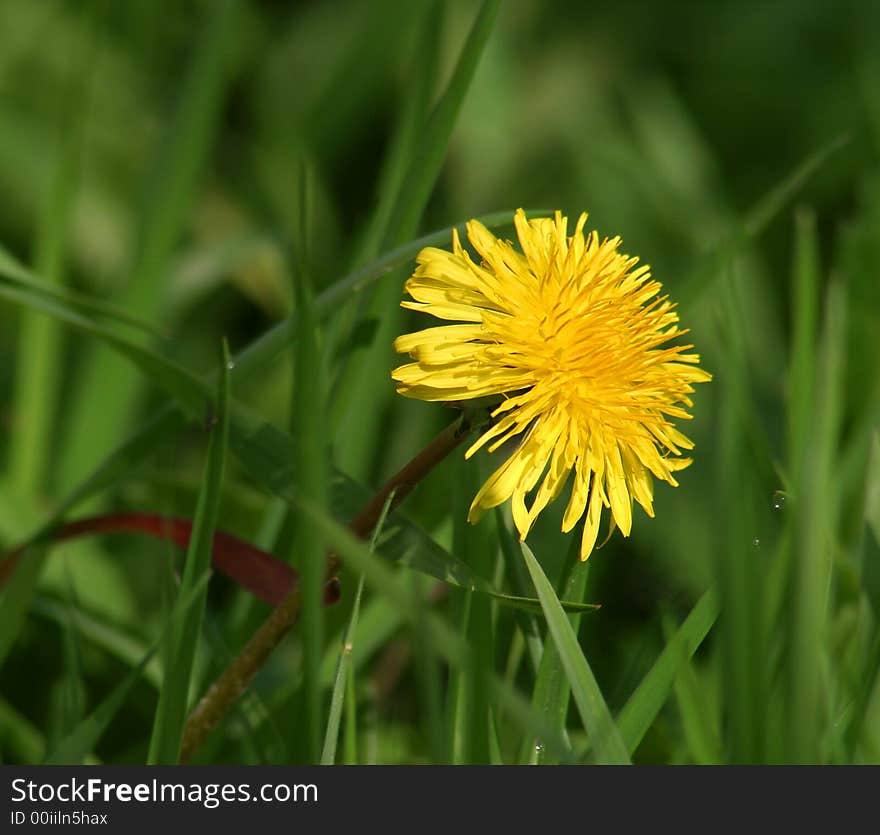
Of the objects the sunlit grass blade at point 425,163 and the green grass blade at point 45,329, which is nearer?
the sunlit grass blade at point 425,163

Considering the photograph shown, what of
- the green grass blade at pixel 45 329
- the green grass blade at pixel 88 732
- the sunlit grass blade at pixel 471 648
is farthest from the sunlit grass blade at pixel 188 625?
the green grass blade at pixel 45 329

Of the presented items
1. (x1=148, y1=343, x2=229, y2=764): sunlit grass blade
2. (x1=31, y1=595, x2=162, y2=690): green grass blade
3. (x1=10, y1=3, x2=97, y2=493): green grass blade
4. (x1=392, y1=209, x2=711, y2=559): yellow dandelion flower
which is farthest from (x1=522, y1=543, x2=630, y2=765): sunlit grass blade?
(x1=10, y1=3, x2=97, y2=493): green grass blade

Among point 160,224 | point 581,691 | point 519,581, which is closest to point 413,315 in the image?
point 160,224

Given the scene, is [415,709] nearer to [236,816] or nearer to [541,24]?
[236,816]

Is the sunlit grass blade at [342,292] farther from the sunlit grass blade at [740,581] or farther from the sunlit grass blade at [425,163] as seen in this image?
the sunlit grass blade at [740,581]

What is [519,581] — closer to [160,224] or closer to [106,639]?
[106,639]

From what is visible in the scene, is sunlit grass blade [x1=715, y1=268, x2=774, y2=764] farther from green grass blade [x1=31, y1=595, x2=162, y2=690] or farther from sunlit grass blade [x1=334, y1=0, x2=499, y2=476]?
green grass blade [x1=31, y1=595, x2=162, y2=690]
